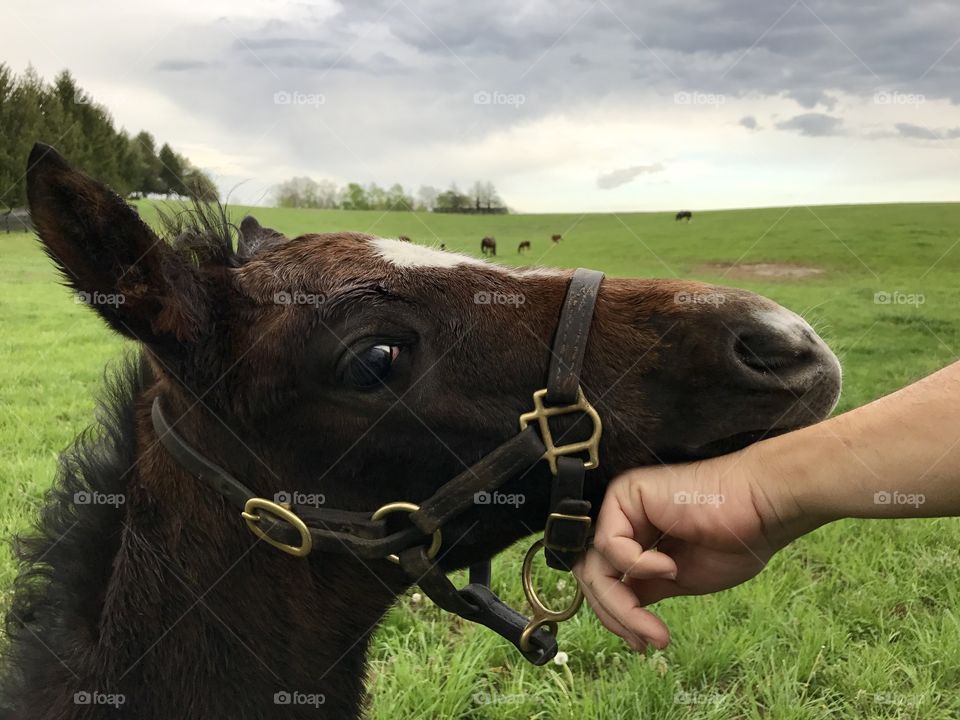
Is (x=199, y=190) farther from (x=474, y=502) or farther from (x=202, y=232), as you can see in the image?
(x=474, y=502)

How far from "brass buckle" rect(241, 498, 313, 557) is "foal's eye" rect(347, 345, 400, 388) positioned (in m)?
0.48

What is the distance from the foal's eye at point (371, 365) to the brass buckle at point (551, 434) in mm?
440

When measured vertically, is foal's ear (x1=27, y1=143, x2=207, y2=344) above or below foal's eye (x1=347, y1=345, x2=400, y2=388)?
above

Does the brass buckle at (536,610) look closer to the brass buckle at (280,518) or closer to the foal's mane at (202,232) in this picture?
the brass buckle at (280,518)

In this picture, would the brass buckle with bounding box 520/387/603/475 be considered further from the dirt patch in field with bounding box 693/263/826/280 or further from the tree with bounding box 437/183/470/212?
the dirt patch in field with bounding box 693/263/826/280

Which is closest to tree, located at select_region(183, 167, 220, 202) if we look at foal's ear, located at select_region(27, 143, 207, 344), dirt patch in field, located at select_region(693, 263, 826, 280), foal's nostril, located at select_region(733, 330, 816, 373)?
foal's ear, located at select_region(27, 143, 207, 344)

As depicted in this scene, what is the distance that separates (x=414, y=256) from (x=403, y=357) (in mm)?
367

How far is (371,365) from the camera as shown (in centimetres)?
204

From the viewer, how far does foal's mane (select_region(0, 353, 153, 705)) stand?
7.41 feet

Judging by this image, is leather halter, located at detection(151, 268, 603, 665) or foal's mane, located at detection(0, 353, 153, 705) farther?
foal's mane, located at detection(0, 353, 153, 705)

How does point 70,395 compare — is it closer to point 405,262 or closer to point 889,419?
point 405,262

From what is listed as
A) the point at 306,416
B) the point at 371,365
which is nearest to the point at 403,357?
the point at 371,365

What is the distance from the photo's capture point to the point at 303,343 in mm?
2078

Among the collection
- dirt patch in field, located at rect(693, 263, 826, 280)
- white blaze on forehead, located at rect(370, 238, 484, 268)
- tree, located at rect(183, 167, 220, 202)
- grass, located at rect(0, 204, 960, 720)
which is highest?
tree, located at rect(183, 167, 220, 202)
